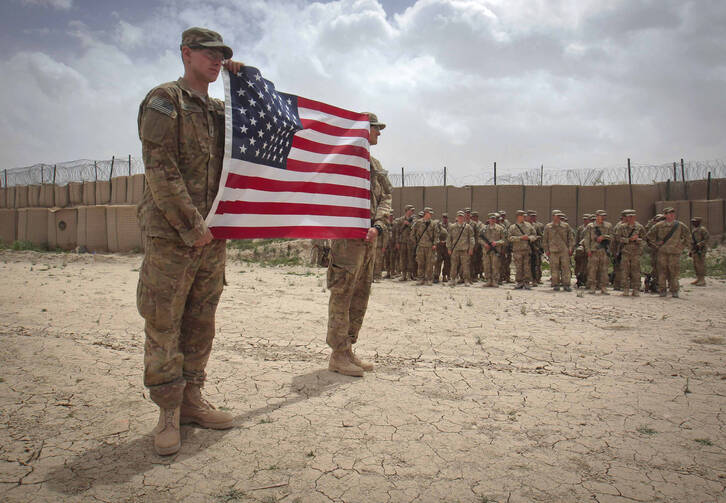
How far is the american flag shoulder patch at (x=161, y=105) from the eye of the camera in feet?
7.04

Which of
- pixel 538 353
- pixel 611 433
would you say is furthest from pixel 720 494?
pixel 538 353

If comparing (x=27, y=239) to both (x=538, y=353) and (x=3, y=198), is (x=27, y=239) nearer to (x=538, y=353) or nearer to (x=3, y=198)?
(x=3, y=198)

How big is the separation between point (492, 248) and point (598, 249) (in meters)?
2.31

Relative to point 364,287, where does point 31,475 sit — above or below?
below

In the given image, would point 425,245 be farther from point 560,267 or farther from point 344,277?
point 344,277

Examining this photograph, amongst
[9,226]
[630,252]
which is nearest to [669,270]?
[630,252]

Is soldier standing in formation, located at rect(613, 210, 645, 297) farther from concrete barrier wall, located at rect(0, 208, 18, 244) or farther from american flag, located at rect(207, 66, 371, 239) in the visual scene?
Result: concrete barrier wall, located at rect(0, 208, 18, 244)

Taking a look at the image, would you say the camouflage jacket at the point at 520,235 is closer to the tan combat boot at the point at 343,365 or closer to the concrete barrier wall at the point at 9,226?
the tan combat boot at the point at 343,365

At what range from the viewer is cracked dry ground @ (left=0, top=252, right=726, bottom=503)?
2047 millimetres

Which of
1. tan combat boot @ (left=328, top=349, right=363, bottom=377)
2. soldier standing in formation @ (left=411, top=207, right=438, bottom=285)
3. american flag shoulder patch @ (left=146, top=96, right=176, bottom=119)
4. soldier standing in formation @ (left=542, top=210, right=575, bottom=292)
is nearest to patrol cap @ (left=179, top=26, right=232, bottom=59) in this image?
american flag shoulder patch @ (left=146, top=96, right=176, bottom=119)

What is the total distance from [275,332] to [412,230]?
7510mm

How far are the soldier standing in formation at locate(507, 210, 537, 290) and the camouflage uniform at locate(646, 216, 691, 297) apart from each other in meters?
2.53

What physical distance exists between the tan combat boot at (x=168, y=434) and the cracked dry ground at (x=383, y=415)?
0.23 feet

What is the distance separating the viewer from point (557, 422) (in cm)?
274
